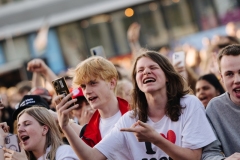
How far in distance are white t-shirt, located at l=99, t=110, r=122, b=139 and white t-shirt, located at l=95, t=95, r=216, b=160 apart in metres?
0.48

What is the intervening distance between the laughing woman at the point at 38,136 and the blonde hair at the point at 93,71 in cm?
55

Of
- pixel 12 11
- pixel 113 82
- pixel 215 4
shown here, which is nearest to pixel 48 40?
pixel 12 11

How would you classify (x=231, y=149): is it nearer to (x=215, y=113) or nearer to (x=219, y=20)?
(x=215, y=113)

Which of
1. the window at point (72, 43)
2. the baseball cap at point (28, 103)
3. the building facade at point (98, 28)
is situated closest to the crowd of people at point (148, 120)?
the baseball cap at point (28, 103)

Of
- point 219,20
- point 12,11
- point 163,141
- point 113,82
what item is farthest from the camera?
point 12,11

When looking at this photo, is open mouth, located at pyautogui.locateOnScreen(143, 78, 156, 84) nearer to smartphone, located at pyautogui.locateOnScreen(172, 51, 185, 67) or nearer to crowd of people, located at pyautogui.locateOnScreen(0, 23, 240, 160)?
crowd of people, located at pyautogui.locateOnScreen(0, 23, 240, 160)

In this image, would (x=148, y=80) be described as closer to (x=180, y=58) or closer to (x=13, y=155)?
(x=13, y=155)

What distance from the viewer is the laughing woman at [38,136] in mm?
5098

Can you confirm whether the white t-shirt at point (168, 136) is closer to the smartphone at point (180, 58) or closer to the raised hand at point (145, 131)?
the raised hand at point (145, 131)

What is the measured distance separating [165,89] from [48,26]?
749 inches

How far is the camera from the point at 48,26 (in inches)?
909

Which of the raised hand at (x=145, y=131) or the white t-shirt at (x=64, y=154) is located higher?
the raised hand at (x=145, y=131)

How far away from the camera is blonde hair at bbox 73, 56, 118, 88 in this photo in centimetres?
491

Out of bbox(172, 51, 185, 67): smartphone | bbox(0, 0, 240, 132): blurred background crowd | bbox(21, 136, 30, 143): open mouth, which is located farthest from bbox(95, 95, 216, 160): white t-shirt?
bbox(0, 0, 240, 132): blurred background crowd
